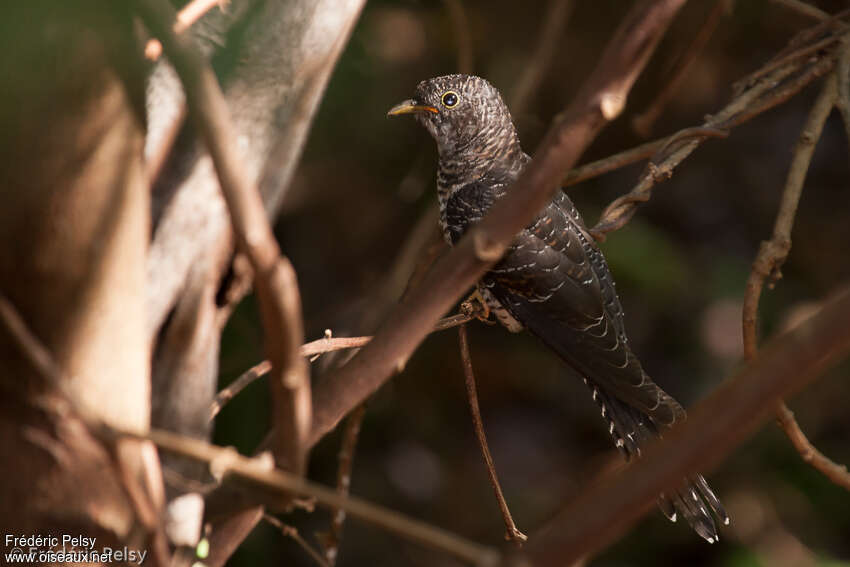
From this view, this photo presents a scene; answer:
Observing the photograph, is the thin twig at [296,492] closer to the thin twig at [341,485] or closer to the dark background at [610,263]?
the thin twig at [341,485]

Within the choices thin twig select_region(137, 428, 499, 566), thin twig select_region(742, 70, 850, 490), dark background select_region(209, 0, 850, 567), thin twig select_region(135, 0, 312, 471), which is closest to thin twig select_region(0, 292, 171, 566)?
thin twig select_region(137, 428, 499, 566)

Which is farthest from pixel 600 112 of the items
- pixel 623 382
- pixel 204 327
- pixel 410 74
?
pixel 410 74

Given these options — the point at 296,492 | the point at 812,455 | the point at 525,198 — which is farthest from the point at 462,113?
the point at 296,492

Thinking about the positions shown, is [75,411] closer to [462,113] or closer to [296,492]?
[296,492]

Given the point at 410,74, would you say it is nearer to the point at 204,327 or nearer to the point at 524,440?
the point at 524,440

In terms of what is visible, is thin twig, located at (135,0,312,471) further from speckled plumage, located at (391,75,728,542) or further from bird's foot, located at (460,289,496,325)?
bird's foot, located at (460,289,496,325)
